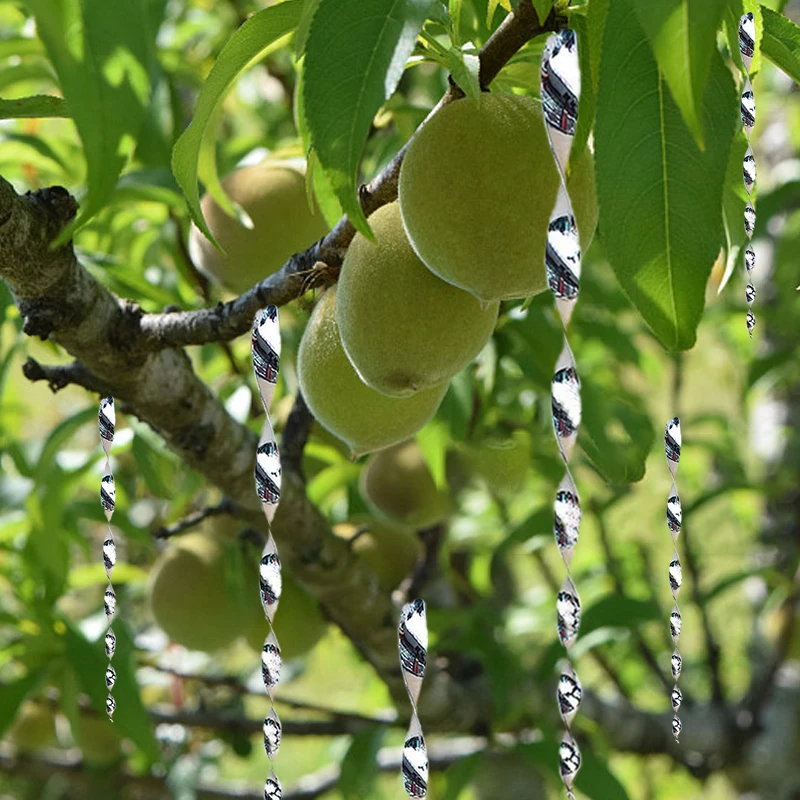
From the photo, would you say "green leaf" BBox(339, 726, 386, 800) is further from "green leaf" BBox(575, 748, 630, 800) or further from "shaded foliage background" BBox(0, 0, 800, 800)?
"green leaf" BBox(575, 748, 630, 800)

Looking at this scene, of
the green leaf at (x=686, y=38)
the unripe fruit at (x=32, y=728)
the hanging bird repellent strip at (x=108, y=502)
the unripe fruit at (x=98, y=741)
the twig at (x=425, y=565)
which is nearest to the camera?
the green leaf at (x=686, y=38)

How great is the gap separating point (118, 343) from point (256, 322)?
13 centimetres

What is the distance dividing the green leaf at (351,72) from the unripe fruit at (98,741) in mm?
852

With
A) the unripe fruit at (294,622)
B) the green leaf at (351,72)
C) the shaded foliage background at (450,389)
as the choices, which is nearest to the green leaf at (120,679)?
the shaded foliage background at (450,389)

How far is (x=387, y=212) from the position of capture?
48 centimetres

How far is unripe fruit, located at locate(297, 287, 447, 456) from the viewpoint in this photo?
0.51 metres

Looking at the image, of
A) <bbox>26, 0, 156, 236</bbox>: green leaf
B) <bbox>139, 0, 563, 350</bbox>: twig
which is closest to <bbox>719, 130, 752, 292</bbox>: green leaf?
<bbox>139, 0, 563, 350</bbox>: twig

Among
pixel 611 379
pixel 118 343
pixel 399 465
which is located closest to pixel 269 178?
pixel 118 343

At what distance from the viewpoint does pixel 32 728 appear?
1.24 metres

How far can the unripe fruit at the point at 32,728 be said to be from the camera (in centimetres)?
122

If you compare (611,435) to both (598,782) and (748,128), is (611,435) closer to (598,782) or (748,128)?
(598,782)

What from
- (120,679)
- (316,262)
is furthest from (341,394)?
(120,679)

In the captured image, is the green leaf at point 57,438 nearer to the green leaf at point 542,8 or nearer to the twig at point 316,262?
the twig at point 316,262

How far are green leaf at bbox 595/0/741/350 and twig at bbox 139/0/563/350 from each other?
2.1 inches
